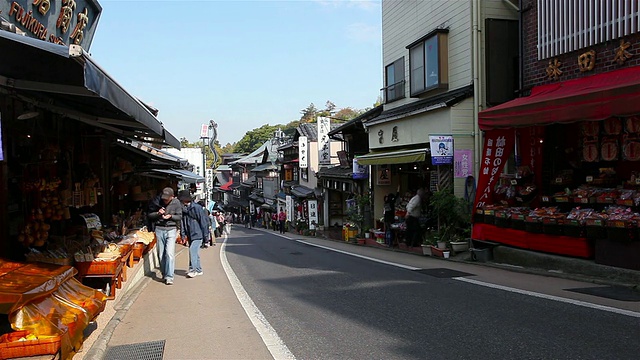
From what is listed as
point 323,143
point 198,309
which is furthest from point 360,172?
point 198,309

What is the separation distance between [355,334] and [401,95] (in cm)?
1480

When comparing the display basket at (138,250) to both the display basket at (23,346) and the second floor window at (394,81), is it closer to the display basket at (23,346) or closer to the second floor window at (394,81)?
the display basket at (23,346)

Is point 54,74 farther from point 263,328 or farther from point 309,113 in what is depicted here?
point 309,113

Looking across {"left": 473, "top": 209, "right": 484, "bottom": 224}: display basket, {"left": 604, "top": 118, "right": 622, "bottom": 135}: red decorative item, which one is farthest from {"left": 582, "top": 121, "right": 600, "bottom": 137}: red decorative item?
{"left": 473, "top": 209, "right": 484, "bottom": 224}: display basket

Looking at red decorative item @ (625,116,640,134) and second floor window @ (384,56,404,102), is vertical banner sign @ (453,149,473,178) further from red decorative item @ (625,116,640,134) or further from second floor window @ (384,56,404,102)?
second floor window @ (384,56,404,102)

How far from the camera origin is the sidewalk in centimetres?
576

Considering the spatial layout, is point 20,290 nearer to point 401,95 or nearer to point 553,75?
point 553,75

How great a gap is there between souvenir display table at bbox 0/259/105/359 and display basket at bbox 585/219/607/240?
323 inches

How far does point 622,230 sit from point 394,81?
1286 centimetres

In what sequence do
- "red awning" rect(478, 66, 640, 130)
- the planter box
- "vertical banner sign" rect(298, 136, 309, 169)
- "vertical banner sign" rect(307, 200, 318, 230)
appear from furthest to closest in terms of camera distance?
"vertical banner sign" rect(298, 136, 309, 169)
"vertical banner sign" rect(307, 200, 318, 230)
the planter box
"red awning" rect(478, 66, 640, 130)

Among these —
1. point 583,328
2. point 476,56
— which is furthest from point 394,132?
point 583,328

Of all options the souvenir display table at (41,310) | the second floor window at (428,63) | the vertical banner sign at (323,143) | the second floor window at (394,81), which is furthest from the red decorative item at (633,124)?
the vertical banner sign at (323,143)

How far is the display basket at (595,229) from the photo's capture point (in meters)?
9.01

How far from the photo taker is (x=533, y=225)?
10.6 meters
